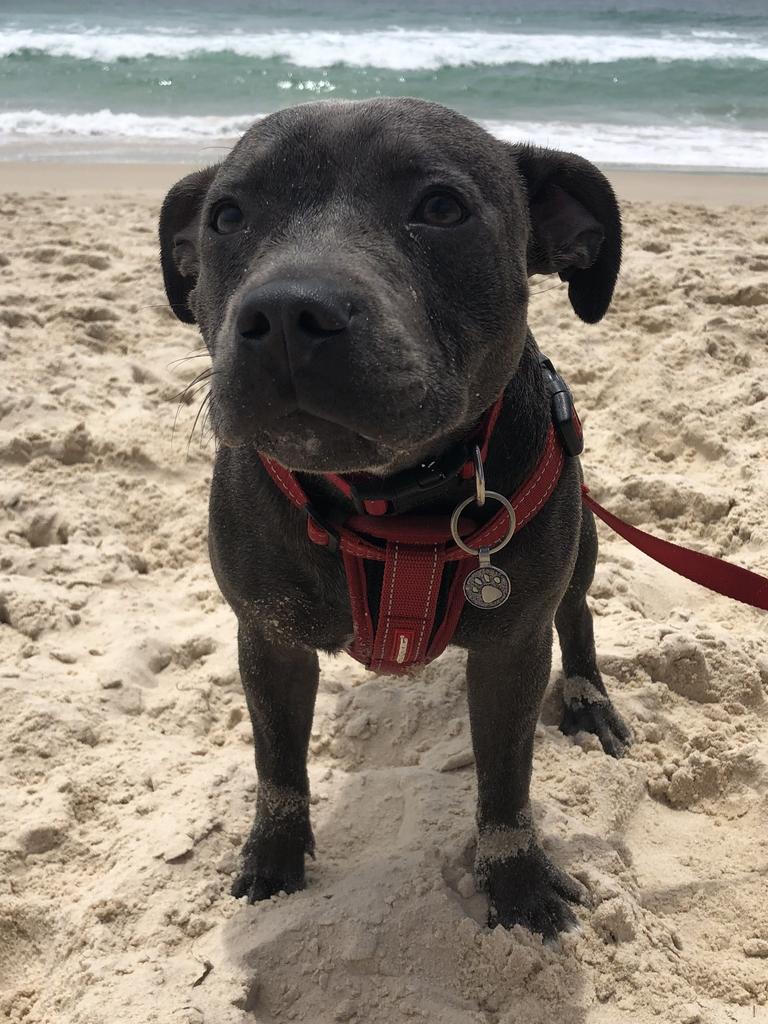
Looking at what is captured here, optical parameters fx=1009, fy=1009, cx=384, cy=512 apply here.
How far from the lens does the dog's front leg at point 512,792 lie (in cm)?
221

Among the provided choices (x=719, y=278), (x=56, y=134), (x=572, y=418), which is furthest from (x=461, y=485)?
(x=56, y=134)

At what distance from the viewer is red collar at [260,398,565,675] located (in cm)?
196

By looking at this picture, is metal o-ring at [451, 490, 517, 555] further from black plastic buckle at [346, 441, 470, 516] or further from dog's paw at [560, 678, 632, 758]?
dog's paw at [560, 678, 632, 758]

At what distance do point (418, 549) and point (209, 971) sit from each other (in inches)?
39.3

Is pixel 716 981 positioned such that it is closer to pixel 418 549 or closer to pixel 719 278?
pixel 418 549

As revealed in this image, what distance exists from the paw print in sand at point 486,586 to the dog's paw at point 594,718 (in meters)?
1.06

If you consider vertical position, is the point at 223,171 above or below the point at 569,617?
above

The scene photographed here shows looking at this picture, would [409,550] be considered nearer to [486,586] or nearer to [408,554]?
[408,554]

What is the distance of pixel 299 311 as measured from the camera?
1499 mm

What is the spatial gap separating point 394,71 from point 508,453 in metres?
14.5

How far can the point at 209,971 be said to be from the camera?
2.11 m

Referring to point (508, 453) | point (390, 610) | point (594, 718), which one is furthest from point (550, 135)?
point (390, 610)

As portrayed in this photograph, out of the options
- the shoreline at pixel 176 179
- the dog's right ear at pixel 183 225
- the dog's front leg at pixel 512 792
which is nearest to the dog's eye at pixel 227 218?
the dog's right ear at pixel 183 225

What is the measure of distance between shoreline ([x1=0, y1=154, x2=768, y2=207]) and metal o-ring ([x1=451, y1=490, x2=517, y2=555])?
6003 mm
